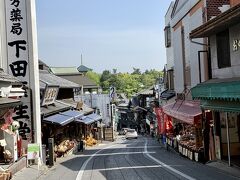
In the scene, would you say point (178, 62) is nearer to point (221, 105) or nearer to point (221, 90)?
point (221, 105)

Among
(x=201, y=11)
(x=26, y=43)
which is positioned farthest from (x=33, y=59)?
(x=201, y=11)

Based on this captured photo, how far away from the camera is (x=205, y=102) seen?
72.9 feet

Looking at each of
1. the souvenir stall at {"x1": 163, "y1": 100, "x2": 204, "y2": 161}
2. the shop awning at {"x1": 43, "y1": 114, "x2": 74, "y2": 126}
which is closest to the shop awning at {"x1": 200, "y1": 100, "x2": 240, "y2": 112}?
the souvenir stall at {"x1": 163, "y1": 100, "x2": 204, "y2": 161}

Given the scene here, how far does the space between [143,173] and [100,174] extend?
6.60 feet

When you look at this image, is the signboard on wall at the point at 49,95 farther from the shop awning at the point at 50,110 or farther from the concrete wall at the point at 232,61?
the concrete wall at the point at 232,61

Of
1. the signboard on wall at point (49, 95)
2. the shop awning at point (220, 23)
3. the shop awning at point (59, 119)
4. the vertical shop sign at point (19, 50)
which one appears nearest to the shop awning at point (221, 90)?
the shop awning at point (220, 23)

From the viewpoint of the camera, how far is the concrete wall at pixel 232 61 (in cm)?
1910

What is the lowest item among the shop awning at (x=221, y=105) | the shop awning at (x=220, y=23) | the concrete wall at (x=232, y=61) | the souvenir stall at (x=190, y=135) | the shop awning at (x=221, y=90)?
the souvenir stall at (x=190, y=135)

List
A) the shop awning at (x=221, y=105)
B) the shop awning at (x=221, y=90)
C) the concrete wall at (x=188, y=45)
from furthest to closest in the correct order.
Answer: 1. the concrete wall at (x=188, y=45)
2. the shop awning at (x=221, y=105)
3. the shop awning at (x=221, y=90)

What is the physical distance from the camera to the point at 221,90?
18.0 meters

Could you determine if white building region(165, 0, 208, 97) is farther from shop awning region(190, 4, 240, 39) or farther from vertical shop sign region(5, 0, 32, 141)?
vertical shop sign region(5, 0, 32, 141)

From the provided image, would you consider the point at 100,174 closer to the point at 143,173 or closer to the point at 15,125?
the point at 143,173

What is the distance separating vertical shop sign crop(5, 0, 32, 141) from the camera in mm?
23656

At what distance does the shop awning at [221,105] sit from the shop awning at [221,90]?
28 cm
